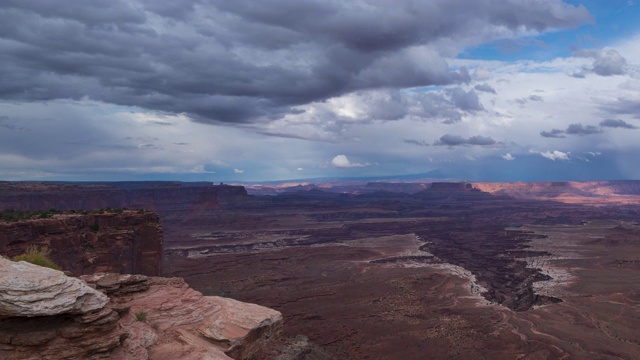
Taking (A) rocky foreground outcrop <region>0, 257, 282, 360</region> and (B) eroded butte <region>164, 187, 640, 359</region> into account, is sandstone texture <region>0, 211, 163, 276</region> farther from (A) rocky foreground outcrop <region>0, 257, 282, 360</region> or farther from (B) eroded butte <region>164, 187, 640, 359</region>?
(A) rocky foreground outcrop <region>0, 257, 282, 360</region>

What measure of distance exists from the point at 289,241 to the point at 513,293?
56.4m

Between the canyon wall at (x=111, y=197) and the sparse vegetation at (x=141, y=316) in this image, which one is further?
the canyon wall at (x=111, y=197)

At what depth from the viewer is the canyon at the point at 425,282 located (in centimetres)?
3256

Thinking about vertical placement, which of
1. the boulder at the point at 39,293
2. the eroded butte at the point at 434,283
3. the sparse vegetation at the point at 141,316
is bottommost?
the eroded butte at the point at 434,283

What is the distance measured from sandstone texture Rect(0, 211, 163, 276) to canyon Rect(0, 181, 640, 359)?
39.2 feet

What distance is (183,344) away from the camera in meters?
13.6

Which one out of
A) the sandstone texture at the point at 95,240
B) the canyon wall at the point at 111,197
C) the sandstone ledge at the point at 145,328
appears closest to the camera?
the sandstone ledge at the point at 145,328

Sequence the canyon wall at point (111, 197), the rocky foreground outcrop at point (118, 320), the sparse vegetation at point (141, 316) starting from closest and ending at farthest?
the rocky foreground outcrop at point (118, 320) → the sparse vegetation at point (141, 316) → the canyon wall at point (111, 197)

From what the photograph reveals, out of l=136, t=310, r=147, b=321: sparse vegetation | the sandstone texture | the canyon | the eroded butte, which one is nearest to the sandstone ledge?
l=136, t=310, r=147, b=321: sparse vegetation

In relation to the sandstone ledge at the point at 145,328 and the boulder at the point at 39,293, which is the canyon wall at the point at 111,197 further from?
the boulder at the point at 39,293

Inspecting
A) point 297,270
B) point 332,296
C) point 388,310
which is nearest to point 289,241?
point 297,270

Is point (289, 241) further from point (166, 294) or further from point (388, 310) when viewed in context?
point (166, 294)

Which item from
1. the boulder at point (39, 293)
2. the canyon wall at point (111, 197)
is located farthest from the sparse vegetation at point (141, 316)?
the canyon wall at point (111, 197)

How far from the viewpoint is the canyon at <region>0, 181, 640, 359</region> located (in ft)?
107
